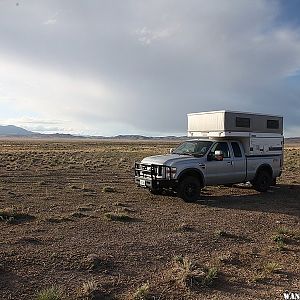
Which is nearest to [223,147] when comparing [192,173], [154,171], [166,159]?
[192,173]

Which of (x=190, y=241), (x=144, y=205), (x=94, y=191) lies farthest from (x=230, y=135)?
(x=190, y=241)

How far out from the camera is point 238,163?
547 inches

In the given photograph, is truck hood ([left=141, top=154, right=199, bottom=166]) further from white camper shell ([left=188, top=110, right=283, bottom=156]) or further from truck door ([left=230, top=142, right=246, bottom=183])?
truck door ([left=230, top=142, right=246, bottom=183])

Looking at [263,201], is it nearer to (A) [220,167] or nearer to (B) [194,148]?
(A) [220,167]

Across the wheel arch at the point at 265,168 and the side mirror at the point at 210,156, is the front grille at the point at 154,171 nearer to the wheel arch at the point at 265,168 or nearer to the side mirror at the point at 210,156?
the side mirror at the point at 210,156

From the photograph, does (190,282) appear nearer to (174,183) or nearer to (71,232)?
(71,232)

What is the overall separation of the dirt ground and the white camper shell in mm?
2157

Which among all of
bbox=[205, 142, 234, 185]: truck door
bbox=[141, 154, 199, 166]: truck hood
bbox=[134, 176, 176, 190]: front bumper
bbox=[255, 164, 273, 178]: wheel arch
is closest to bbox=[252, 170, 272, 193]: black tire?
bbox=[255, 164, 273, 178]: wheel arch

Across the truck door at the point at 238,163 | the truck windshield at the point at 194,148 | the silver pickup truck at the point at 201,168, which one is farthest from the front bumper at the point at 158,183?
the truck door at the point at 238,163

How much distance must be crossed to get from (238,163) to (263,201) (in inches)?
60.4

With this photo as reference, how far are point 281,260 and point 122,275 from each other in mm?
2795

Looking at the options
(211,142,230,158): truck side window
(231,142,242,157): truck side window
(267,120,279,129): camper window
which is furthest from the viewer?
(267,120,279,129): camper window

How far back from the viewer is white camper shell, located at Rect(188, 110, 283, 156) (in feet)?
44.8

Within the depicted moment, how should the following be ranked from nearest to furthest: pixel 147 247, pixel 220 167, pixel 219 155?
pixel 147 247 < pixel 219 155 < pixel 220 167
